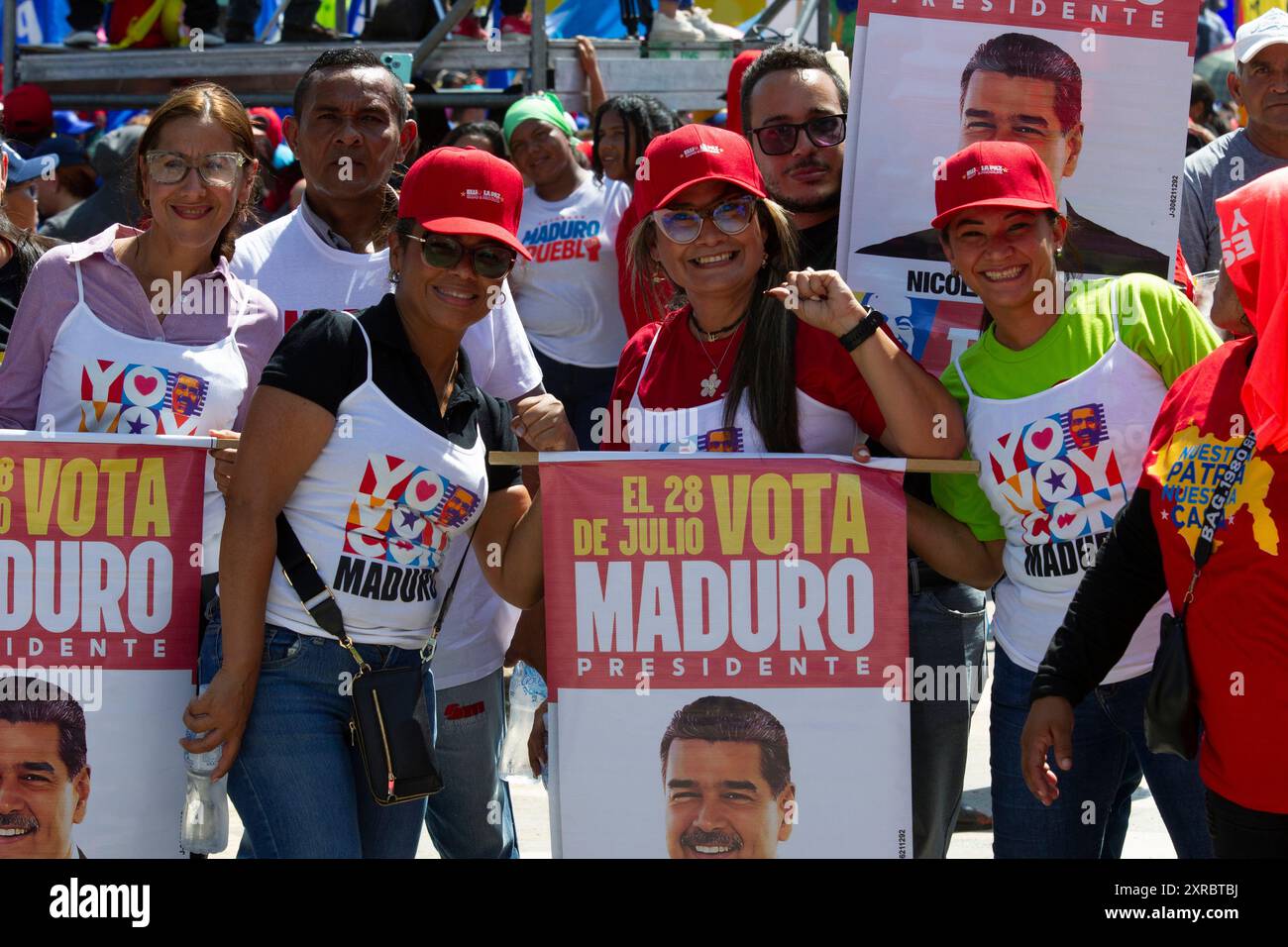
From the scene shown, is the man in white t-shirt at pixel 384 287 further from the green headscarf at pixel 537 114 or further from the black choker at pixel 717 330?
the green headscarf at pixel 537 114

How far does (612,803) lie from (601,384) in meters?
3.46

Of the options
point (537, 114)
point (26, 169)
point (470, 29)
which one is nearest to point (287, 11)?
point (470, 29)

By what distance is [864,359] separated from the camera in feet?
10.3

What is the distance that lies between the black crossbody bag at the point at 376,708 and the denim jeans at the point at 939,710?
44.3 inches

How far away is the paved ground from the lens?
4.97m

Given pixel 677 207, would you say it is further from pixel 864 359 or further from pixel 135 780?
pixel 135 780

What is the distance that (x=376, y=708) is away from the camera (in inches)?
124

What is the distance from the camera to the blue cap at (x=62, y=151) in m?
8.11

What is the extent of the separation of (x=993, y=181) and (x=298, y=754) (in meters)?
1.88

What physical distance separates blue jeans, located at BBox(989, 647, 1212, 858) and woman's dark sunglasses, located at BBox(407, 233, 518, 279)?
1421 mm

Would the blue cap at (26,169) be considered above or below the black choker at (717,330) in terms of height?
above

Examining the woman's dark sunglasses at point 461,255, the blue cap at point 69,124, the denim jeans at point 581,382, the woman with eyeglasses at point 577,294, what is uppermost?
the blue cap at point 69,124

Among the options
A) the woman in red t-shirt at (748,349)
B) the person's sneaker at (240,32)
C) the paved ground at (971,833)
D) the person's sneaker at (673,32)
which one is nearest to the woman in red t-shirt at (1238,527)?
the woman in red t-shirt at (748,349)

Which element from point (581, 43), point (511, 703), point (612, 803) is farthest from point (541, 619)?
point (581, 43)
